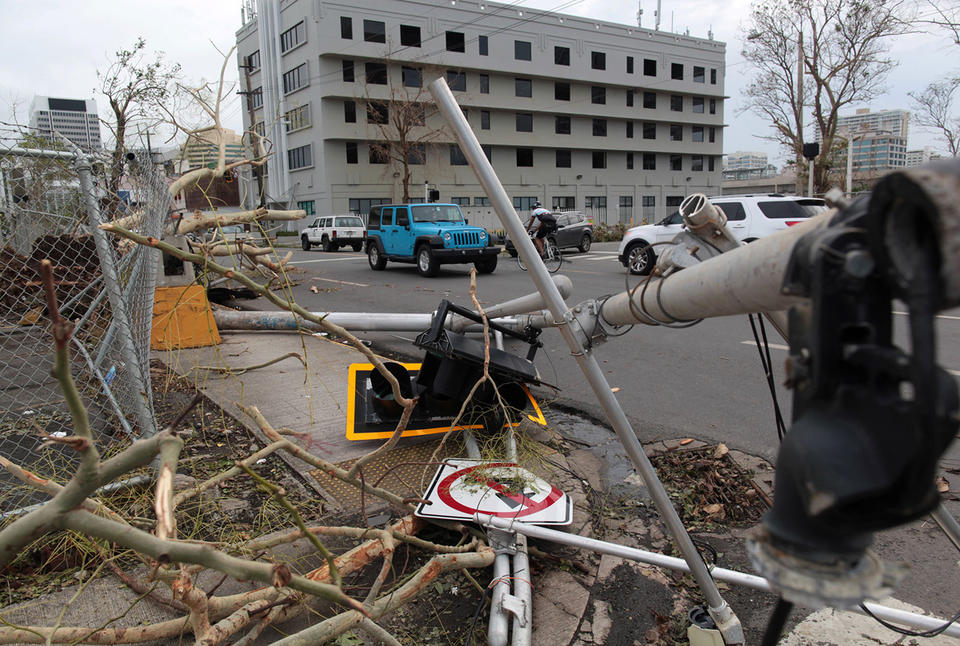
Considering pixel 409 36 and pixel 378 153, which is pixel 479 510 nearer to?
pixel 378 153

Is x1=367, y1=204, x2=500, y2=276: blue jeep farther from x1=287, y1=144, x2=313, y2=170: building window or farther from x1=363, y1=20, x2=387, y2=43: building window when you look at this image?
x1=363, y1=20, x2=387, y2=43: building window

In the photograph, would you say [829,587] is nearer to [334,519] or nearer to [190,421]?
[334,519]

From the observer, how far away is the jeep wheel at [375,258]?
18.3 meters

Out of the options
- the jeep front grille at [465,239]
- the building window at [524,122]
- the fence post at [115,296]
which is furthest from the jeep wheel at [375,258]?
the building window at [524,122]

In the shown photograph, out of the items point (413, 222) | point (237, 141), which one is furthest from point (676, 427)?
point (413, 222)

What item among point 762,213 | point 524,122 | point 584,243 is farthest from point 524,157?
point 762,213

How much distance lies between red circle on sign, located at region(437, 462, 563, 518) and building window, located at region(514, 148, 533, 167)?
5115 cm

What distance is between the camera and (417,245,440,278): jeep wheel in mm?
15953

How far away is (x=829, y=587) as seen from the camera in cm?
76

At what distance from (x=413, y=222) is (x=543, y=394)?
Answer: 487 inches

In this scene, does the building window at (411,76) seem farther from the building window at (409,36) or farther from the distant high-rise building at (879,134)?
the distant high-rise building at (879,134)

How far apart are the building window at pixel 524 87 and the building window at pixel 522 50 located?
5.72ft

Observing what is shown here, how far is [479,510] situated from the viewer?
2.75 metres

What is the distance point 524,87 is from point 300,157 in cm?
1980
